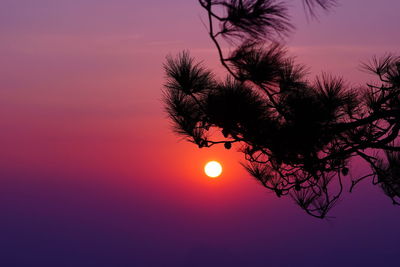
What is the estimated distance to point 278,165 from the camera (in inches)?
171

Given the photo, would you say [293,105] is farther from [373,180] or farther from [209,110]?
[373,180]

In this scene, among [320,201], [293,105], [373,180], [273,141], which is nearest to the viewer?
[293,105]

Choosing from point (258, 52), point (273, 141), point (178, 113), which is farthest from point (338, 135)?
point (178, 113)

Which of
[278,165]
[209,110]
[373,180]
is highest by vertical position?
[209,110]

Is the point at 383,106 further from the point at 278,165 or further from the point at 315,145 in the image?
the point at 278,165

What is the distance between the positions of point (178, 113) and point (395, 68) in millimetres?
1557

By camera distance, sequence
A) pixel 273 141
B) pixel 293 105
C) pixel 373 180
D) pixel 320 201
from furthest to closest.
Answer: pixel 320 201, pixel 373 180, pixel 273 141, pixel 293 105

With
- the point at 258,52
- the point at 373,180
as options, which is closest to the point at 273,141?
the point at 258,52

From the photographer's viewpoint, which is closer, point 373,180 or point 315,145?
point 315,145

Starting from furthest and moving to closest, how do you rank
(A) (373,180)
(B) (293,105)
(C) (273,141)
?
(A) (373,180) < (C) (273,141) < (B) (293,105)

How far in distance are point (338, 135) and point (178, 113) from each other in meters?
1.16

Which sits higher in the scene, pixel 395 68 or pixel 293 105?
pixel 395 68

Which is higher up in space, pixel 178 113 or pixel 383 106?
pixel 178 113

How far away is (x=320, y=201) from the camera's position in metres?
4.74
